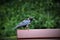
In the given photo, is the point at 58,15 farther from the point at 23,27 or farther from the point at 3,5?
the point at 3,5

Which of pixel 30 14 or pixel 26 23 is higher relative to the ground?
pixel 30 14


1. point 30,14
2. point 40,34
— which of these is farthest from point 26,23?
point 40,34

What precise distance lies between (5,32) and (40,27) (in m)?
0.50

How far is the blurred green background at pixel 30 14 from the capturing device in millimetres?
2139

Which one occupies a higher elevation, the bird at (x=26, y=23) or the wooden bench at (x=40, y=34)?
the bird at (x=26, y=23)

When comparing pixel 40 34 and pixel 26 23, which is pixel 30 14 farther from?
pixel 40 34

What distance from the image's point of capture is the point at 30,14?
2146 millimetres

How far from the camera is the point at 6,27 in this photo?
2160 millimetres

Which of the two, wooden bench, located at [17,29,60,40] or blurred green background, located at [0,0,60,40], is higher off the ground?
blurred green background, located at [0,0,60,40]

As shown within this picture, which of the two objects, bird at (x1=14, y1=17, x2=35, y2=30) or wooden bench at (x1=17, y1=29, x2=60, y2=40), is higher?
bird at (x1=14, y1=17, x2=35, y2=30)

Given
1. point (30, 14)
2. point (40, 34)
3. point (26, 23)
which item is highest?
point (30, 14)

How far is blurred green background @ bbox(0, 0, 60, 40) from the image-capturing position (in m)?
2.14

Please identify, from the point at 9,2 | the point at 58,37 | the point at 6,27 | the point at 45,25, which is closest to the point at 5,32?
the point at 6,27

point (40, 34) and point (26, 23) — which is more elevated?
point (26, 23)
